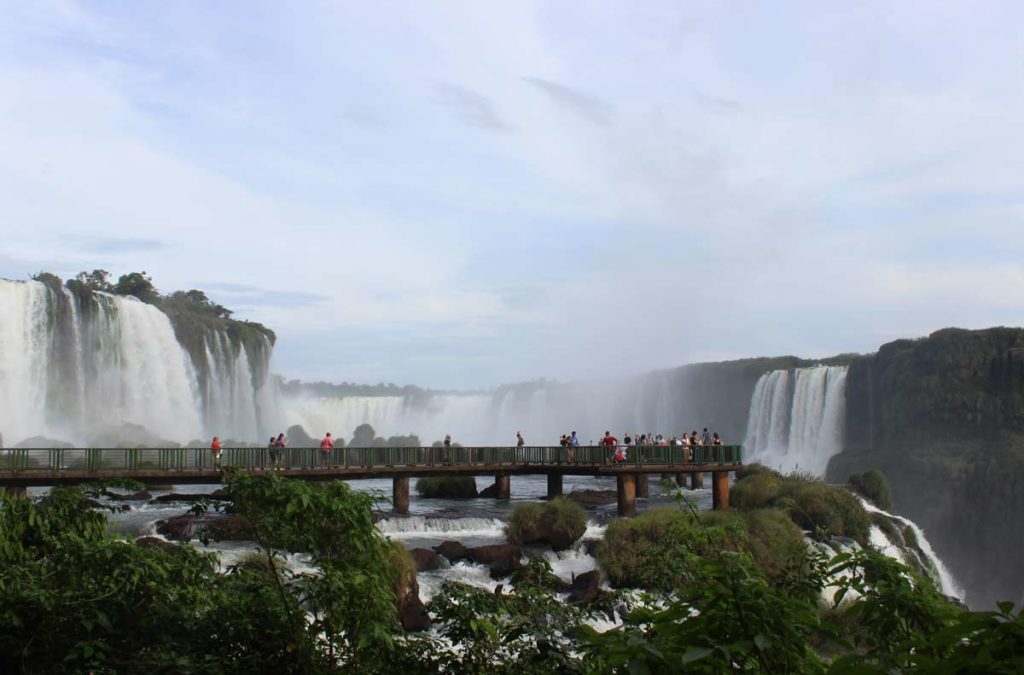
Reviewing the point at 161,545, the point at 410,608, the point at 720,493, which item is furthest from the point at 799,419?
the point at 161,545

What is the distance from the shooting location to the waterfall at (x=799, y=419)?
2399 inches

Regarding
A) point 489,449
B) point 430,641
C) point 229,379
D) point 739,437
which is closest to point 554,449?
point 489,449

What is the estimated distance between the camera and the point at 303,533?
239 inches

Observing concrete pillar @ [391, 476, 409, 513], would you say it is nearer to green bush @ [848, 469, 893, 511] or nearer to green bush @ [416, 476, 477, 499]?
green bush @ [416, 476, 477, 499]

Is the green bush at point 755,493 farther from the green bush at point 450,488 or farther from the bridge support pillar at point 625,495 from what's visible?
the green bush at point 450,488

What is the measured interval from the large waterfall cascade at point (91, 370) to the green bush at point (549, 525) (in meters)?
31.8

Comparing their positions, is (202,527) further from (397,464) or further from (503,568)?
(397,464)

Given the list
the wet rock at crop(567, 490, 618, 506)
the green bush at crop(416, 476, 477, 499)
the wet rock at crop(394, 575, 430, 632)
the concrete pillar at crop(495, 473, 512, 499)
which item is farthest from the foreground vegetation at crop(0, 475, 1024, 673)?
the green bush at crop(416, 476, 477, 499)

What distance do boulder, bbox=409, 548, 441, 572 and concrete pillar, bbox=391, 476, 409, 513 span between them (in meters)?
8.11

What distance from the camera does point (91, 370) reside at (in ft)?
161

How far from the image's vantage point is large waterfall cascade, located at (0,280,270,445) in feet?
149

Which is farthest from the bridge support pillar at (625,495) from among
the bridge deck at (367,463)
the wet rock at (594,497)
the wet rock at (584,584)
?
the wet rock at (584,584)

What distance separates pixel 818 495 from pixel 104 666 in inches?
917

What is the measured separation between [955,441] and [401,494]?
4032 centimetres
